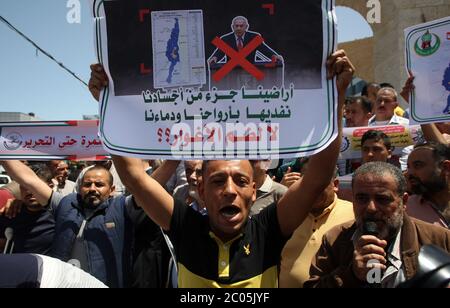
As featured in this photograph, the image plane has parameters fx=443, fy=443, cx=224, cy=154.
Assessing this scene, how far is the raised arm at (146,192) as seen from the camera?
2.26m

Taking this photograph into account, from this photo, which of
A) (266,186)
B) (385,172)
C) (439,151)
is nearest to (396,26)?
(439,151)

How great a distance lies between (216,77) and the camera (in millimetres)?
2172

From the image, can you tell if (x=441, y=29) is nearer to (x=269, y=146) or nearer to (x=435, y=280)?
(x=269, y=146)

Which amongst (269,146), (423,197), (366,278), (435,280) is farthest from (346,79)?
(423,197)

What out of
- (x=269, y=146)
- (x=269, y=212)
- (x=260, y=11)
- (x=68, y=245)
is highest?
(x=260, y=11)

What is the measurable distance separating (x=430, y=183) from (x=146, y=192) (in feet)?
6.66

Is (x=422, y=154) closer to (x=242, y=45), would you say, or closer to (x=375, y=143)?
(x=375, y=143)

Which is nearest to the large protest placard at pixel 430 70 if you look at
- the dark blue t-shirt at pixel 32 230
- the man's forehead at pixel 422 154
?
the man's forehead at pixel 422 154

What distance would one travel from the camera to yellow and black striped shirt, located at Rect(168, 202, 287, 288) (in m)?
2.06

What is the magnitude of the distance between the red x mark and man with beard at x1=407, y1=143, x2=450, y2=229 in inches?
63.1

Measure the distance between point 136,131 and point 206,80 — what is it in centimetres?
43

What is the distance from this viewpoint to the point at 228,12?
2.16 meters

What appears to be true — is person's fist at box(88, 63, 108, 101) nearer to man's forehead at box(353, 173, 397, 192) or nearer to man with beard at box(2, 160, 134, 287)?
man with beard at box(2, 160, 134, 287)

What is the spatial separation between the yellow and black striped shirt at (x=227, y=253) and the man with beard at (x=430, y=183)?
1287 mm
